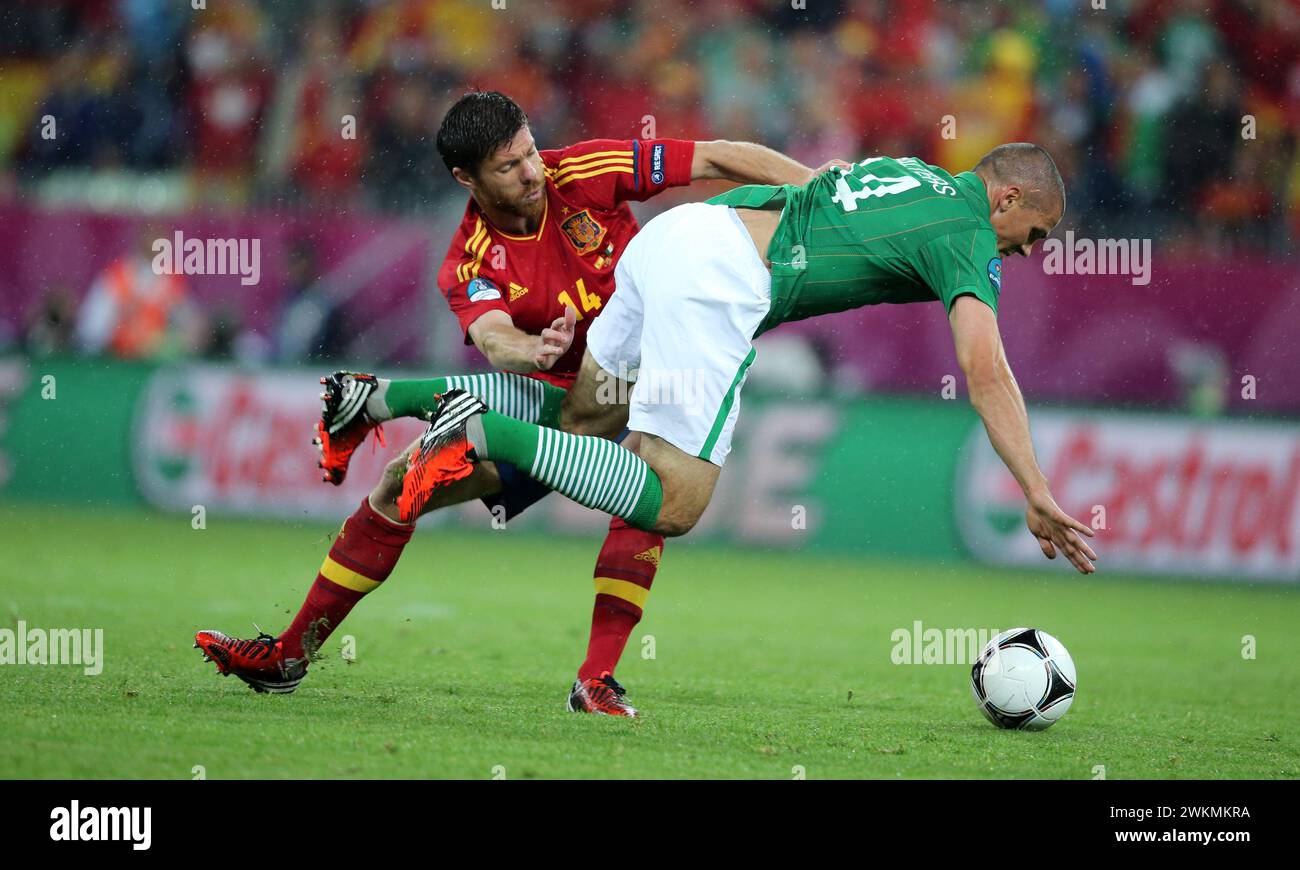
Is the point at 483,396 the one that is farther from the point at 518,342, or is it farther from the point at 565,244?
the point at 565,244

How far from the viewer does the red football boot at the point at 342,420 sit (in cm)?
516

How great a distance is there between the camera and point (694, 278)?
4602 millimetres

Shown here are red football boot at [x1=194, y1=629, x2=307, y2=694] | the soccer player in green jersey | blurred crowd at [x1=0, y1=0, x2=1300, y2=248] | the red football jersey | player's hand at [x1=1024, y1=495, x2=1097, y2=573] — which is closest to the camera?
player's hand at [x1=1024, y1=495, x2=1097, y2=573]

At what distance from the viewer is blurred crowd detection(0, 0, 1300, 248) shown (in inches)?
483

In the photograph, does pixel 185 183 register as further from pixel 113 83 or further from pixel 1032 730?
pixel 1032 730

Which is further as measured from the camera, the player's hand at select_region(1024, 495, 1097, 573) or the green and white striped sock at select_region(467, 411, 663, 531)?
the green and white striped sock at select_region(467, 411, 663, 531)

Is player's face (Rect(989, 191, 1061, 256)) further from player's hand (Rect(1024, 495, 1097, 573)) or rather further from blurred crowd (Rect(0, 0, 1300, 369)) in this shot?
blurred crowd (Rect(0, 0, 1300, 369))

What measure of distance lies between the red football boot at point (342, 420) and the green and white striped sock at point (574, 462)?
84 cm

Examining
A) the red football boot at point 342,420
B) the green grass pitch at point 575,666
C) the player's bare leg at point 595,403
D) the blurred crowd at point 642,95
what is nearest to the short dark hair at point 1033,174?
the player's bare leg at point 595,403

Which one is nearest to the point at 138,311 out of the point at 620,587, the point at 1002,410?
the point at 620,587

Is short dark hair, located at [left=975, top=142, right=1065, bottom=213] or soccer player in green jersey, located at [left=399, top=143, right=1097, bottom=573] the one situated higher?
short dark hair, located at [left=975, top=142, right=1065, bottom=213]

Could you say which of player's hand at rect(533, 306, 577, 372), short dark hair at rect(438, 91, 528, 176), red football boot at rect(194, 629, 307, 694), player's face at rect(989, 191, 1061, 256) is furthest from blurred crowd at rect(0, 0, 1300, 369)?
player's hand at rect(533, 306, 577, 372)

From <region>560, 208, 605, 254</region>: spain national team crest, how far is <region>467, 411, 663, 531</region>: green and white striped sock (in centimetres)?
121

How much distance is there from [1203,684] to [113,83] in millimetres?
10612
